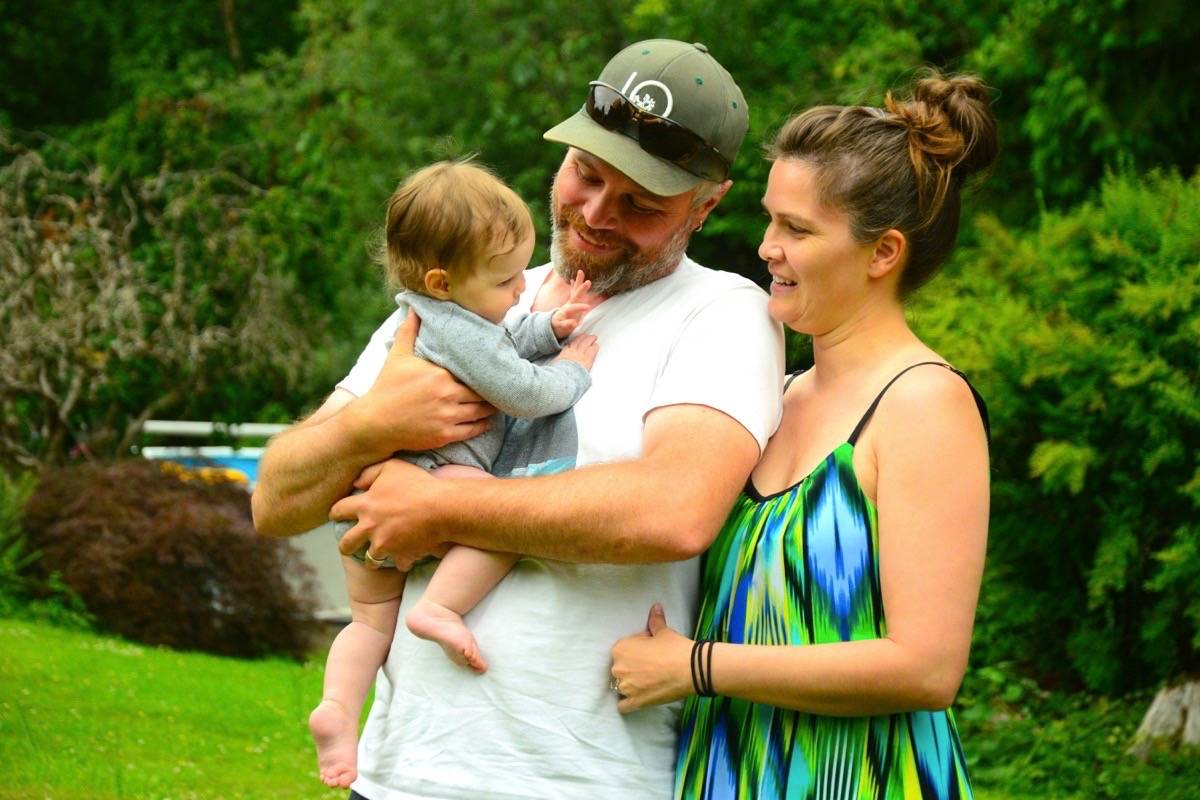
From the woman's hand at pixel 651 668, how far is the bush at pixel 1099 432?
418 centimetres

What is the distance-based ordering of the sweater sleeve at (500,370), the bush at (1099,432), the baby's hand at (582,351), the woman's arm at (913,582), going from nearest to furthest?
the woman's arm at (913,582) < the sweater sleeve at (500,370) < the baby's hand at (582,351) < the bush at (1099,432)

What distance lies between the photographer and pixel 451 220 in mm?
2785

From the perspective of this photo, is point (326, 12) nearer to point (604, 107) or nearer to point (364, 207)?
point (364, 207)

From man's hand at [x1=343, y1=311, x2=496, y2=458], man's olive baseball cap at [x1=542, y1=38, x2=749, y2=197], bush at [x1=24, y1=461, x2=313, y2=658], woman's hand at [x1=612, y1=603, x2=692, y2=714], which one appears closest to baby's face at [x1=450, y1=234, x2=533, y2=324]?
man's hand at [x1=343, y1=311, x2=496, y2=458]

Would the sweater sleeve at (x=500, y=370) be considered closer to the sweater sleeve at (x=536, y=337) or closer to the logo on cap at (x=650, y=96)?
the sweater sleeve at (x=536, y=337)

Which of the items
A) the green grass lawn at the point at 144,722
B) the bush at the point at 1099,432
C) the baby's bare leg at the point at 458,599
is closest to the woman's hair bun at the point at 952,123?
the baby's bare leg at the point at 458,599

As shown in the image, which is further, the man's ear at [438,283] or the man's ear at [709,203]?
the man's ear at [709,203]

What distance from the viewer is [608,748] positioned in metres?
2.64

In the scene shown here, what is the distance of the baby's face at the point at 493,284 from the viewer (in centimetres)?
284

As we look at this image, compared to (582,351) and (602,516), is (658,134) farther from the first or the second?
(602,516)

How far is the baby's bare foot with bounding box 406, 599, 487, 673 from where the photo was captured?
2652 mm

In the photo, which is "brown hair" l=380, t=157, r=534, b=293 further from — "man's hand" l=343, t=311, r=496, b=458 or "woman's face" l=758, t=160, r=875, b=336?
"woman's face" l=758, t=160, r=875, b=336

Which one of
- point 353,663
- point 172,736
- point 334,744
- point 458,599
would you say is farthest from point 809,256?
point 172,736

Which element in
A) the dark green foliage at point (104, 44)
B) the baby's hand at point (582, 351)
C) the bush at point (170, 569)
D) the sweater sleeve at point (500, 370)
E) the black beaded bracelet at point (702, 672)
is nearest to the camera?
the black beaded bracelet at point (702, 672)
